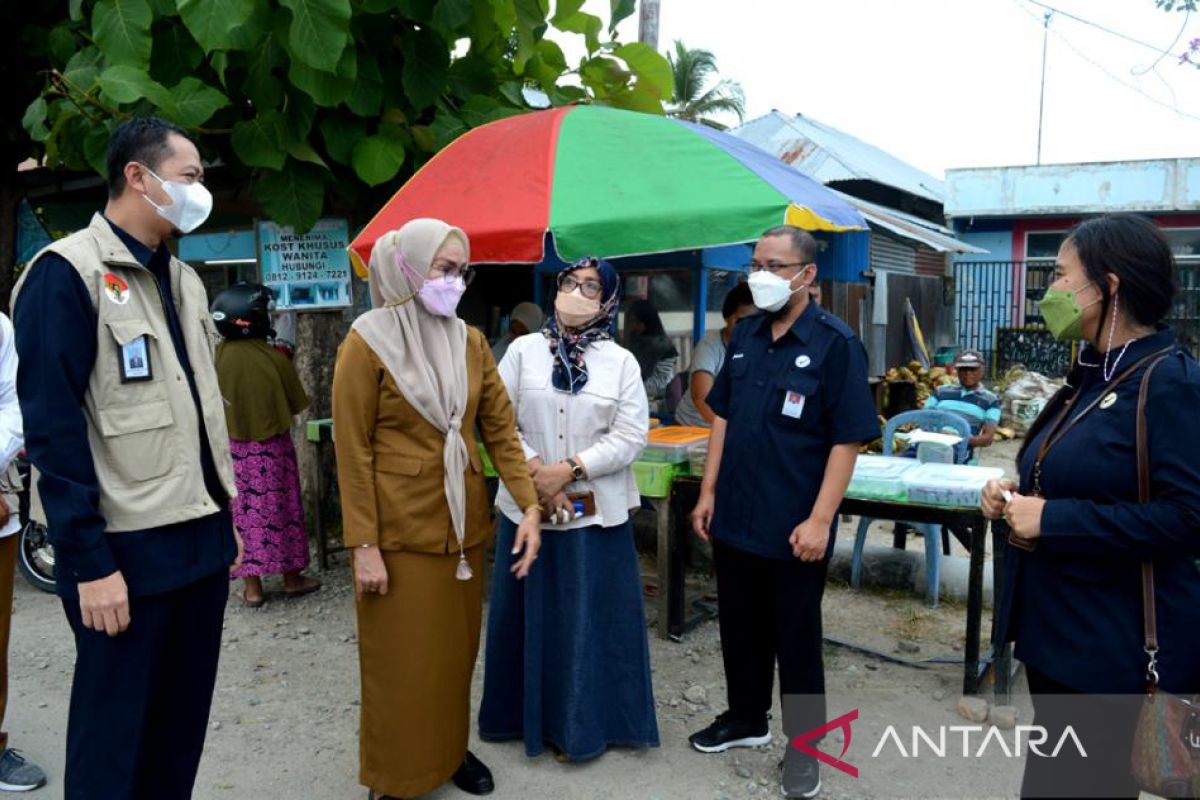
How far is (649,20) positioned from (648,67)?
4236 mm

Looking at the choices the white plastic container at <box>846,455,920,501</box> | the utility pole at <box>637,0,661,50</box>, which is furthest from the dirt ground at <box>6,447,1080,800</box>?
the utility pole at <box>637,0,661,50</box>

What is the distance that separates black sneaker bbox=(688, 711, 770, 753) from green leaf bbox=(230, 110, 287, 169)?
3.64 meters

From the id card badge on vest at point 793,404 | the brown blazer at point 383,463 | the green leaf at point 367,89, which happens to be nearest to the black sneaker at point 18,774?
the brown blazer at point 383,463

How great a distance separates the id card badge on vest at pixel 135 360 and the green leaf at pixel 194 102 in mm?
2945

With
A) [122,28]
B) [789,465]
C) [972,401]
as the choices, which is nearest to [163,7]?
[122,28]

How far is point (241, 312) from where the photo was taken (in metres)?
4.91

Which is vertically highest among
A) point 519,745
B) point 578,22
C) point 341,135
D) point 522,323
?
point 578,22

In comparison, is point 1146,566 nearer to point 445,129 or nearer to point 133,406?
point 133,406

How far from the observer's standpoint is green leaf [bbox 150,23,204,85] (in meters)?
4.86

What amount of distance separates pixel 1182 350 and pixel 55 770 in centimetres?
377

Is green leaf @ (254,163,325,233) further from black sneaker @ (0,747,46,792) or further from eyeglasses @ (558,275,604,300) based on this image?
black sneaker @ (0,747,46,792)

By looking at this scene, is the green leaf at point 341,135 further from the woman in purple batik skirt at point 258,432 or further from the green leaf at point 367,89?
the woman in purple batik skirt at point 258,432

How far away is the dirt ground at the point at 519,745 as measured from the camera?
318 centimetres

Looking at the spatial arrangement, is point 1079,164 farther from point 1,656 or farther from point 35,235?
point 1,656
